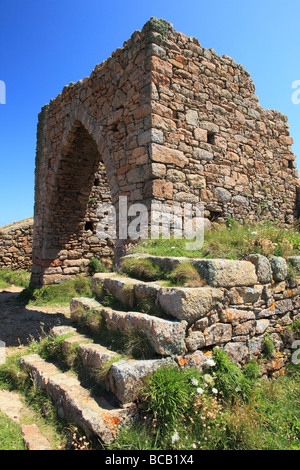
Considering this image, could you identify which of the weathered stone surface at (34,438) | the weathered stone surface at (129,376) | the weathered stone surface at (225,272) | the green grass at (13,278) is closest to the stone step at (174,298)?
the weathered stone surface at (225,272)

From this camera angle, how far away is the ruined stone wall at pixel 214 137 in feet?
18.7

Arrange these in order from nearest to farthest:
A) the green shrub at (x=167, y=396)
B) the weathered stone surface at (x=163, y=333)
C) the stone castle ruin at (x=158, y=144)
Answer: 1. the green shrub at (x=167, y=396)
2. the weathered stone surface at (x=163, y=333)
3. the stone castle ruin at (x=158, y=144)

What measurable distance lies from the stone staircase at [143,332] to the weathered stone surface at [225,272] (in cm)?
1

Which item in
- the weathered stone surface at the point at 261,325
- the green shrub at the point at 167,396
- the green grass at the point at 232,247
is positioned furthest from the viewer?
the green grass at the point at 232,247

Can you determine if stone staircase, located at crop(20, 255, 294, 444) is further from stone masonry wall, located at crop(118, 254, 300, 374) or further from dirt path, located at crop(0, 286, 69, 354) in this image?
dirt path, located at crop(0, 286, 69, 354)

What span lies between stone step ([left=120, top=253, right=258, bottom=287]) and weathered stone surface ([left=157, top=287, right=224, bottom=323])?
15cm

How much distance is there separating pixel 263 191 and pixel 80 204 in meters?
5.50

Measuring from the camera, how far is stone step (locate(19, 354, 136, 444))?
2287 mm

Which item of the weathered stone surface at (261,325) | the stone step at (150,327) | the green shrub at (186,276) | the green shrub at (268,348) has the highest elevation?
the green shrub at (186,276)

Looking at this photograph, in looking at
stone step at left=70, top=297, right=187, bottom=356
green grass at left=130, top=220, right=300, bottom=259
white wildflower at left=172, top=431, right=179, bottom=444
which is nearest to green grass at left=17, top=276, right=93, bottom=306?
green grass at left=130, top=220, right=300, bottom=259

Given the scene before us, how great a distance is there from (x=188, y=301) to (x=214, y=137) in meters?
4.82

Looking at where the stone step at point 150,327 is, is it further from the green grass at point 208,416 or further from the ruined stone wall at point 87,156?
the ruined stone wall at point 87,156

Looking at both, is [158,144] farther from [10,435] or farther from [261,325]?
[10,435]

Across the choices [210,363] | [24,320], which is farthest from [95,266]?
[210,363]
